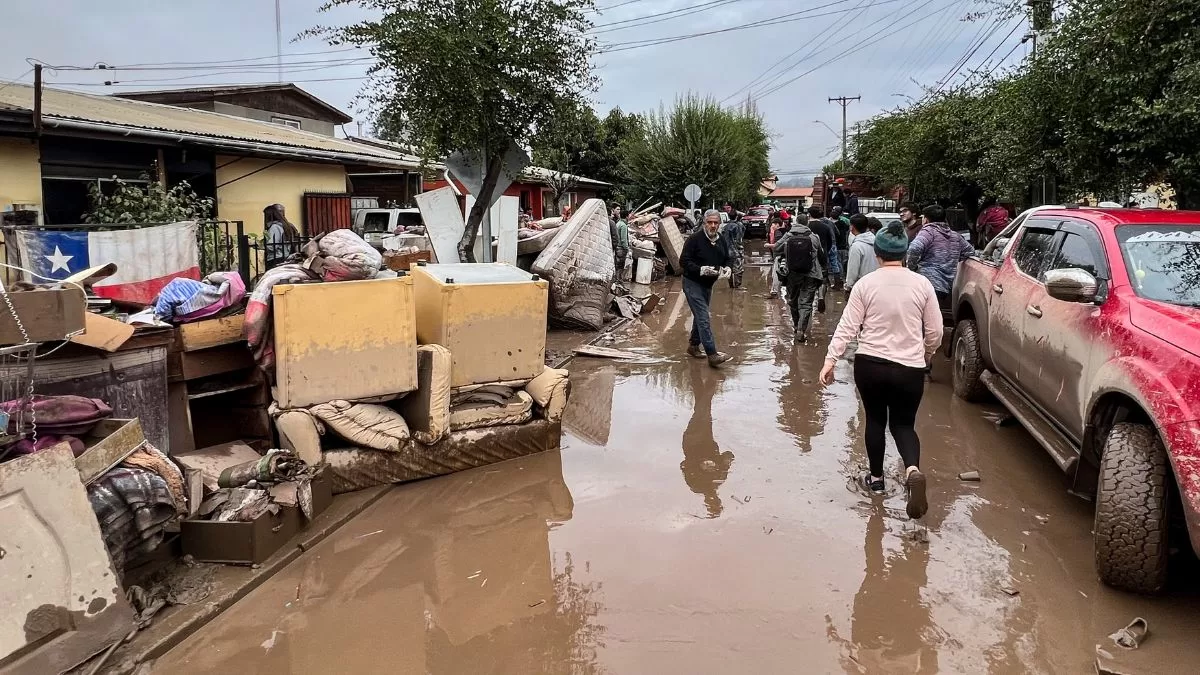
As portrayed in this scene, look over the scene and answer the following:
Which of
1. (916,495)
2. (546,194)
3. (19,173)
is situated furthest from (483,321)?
(546,194)

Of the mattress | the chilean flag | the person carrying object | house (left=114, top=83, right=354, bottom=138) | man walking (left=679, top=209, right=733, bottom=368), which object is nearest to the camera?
the chilean flag

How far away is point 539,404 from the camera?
5.66m

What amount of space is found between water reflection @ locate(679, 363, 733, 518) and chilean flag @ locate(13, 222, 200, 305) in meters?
5.52

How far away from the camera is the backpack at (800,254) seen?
9836 millimetres

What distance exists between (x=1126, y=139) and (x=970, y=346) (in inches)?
140

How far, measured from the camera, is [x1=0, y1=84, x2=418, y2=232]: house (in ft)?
31.9

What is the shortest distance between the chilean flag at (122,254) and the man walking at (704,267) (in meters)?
5.42

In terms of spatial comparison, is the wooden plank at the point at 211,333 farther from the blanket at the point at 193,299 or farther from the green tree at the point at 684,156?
the green tree at the point at 684,156

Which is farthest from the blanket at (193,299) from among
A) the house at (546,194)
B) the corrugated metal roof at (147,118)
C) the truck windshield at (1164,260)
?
the house at (546,194)

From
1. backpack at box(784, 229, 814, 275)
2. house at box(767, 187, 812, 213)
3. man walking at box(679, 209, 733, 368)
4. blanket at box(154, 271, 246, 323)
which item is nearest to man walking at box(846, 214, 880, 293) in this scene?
backpack at box(784, 229, 814, 275)

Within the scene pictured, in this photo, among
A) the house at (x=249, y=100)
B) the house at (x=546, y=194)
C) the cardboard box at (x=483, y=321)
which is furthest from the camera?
the house at (x=546, y=194)

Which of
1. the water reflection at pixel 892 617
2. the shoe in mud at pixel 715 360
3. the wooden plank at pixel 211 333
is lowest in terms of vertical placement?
the water reflection at pixel 892 617

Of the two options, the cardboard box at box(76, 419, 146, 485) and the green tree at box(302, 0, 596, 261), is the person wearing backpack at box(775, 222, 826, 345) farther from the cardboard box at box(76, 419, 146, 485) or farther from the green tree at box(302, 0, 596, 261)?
the cardboard box at box(76, 419, 146, 485)

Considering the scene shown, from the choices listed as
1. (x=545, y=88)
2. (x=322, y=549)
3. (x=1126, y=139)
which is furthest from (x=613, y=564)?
(x=1126, y=139)
